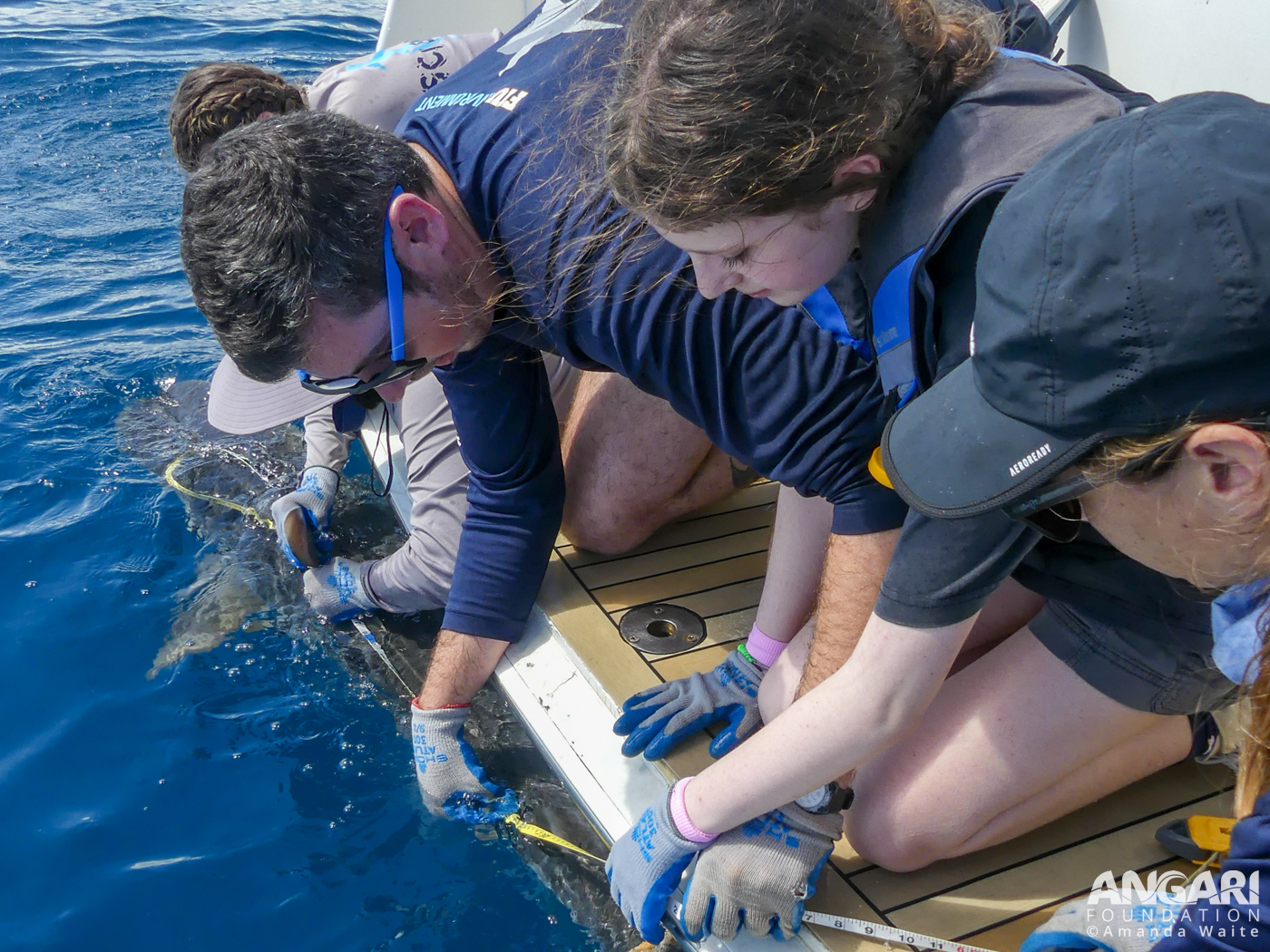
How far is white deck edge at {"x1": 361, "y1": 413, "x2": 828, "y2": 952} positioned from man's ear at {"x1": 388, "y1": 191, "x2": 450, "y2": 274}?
0.98 m

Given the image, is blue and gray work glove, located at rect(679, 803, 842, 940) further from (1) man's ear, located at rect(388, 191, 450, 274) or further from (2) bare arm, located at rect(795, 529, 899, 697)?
(1) man's ear, located at rect(388, 191, 450, 274)

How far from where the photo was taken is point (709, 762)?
2.19 meters

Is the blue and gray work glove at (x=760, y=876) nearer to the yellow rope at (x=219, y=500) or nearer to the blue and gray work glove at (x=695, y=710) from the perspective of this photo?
the blue and gray work glove at (x=695, y=710)

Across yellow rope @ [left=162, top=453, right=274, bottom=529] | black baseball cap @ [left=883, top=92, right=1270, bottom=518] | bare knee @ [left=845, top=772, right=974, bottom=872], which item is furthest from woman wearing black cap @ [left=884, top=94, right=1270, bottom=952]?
yellow rope @ [left=162, top=453, right=274, bottom=529]

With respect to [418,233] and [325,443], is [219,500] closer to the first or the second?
[325,443]

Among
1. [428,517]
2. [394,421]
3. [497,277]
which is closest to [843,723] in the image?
[497,277]

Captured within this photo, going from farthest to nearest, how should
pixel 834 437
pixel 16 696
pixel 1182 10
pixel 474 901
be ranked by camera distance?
pixel 1182 10 → pixel 16 696 → pixel 474 901 → pixel 834 437

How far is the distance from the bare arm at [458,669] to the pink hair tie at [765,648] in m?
0.61

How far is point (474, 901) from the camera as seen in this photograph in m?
2.26

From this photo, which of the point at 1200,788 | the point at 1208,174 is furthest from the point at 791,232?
the point at 1200,788

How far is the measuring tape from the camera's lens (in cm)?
176

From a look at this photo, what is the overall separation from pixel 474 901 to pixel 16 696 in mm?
1449

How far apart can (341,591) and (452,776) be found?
29.3 inches

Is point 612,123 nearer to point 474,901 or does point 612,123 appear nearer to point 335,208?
point 335,208
